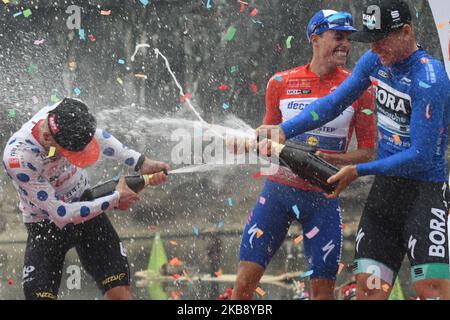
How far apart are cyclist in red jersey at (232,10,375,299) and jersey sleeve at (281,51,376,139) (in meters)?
0.34

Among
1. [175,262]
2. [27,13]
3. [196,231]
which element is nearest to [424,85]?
[175,262]

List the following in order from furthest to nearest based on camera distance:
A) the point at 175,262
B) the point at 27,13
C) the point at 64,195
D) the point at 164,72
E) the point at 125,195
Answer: the point at 164,72
the point at 27,13
the point at 175,262
the point at 64,195
the point at 125,195

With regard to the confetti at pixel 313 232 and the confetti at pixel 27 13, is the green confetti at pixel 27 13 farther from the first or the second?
the confetti at pixel 313 232

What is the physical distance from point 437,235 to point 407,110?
709 millimetres

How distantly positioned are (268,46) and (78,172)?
223 inches

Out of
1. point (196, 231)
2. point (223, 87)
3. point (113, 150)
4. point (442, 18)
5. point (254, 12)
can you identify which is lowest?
point (196, 231)

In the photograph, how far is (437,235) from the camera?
201 inches

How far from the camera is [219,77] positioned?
11.5m

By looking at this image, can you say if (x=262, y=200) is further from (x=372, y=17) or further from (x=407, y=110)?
(x=372, y=17)

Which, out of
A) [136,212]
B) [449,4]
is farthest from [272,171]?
[136,212]

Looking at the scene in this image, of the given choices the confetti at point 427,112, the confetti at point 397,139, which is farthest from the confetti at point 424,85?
the confetti at point 397,139

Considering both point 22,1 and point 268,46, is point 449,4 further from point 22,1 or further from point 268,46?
point 22,1

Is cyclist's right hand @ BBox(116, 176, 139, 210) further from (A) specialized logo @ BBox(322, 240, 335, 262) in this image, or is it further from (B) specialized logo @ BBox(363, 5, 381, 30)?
(B) specialized logo @ BBox(363, 5, 381, 30)
